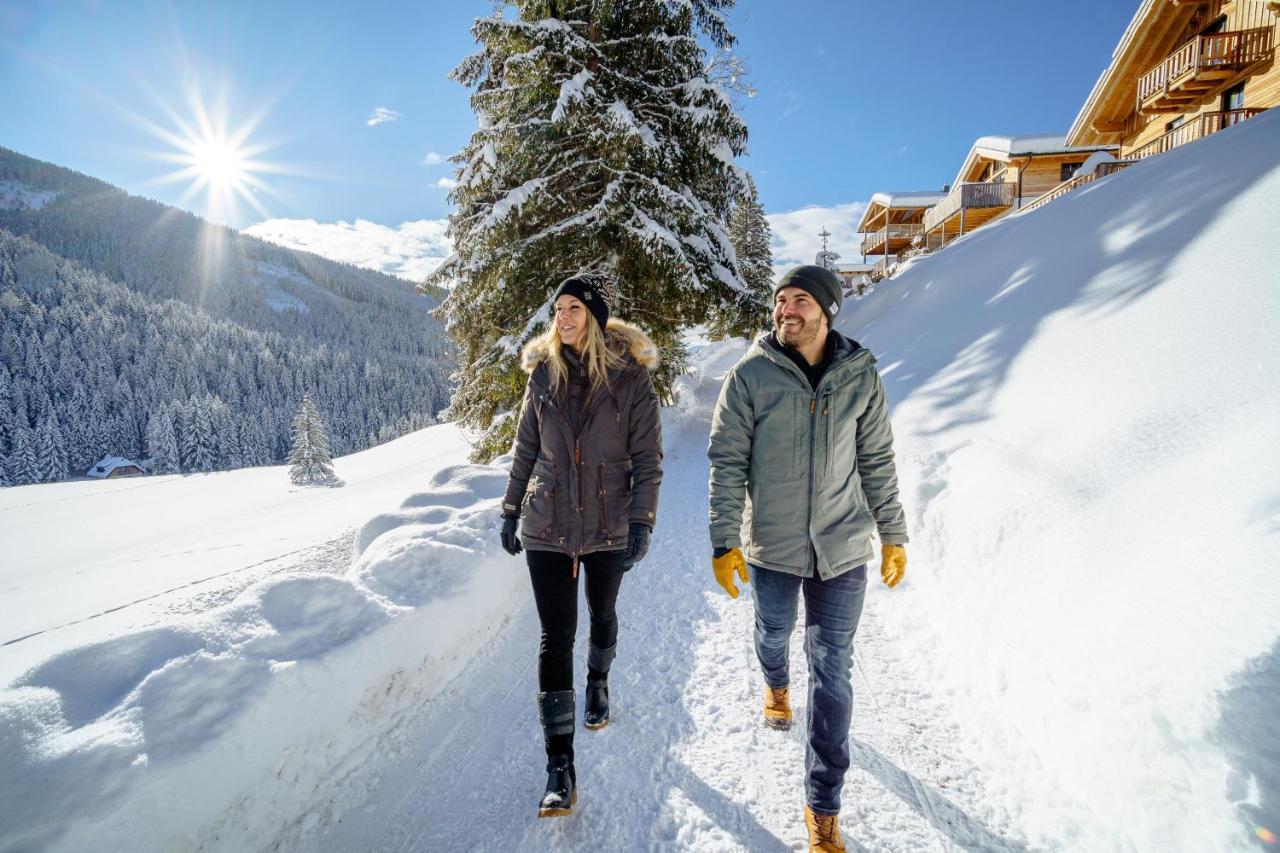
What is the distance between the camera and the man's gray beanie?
7.50 feet

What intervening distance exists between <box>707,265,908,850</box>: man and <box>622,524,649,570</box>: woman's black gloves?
0.40m

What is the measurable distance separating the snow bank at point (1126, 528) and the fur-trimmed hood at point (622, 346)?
260 centimetres

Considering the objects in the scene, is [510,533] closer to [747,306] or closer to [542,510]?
[542,510]

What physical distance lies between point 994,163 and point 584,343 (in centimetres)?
2679

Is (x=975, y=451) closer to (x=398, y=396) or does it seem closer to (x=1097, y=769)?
(x=1097, y=769)

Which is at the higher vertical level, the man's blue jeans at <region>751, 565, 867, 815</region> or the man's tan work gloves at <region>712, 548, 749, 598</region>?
the man's tan work gloves at <region>712, 548, 749, 598</region>

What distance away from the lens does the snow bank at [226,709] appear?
179 centimetres

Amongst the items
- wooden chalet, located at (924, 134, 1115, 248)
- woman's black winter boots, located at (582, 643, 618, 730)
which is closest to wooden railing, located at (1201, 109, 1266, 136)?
wooden chalet, located at (924, 134, 1115, 248)

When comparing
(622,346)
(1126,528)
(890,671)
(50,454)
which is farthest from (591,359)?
(50,454)

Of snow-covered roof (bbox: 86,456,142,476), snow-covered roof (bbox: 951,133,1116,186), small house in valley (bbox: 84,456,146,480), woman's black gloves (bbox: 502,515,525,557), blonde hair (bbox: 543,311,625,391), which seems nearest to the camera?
blonde hair (bbox: 543,311,625,391)

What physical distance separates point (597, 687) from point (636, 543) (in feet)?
3.40

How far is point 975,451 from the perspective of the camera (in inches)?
175

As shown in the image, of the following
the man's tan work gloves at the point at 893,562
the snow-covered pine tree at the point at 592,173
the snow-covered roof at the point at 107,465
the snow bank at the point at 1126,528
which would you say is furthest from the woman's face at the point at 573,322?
the snow-covered roof at the point at 107,465

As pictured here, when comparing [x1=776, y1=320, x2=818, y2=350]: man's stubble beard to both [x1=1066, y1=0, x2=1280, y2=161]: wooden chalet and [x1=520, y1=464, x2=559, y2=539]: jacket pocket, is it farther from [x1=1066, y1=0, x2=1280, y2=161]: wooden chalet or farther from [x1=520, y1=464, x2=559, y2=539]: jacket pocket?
[x1=1066, y1=0, x2=1280, y2=161]: wooden chalet
